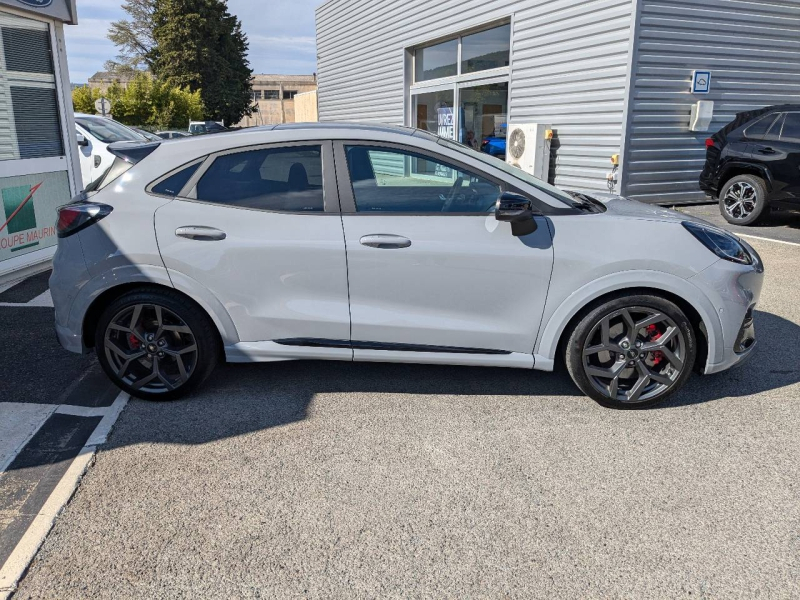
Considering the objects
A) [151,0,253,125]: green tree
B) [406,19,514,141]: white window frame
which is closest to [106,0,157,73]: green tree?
[151,0,253,125]: green tree

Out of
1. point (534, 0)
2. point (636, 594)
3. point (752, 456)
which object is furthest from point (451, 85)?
point (636, 594)

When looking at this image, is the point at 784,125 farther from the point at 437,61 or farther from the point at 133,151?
the point at 133,151

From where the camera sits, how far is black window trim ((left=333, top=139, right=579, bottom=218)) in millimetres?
3523

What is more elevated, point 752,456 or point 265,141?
point 265,141

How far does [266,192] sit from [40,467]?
1813 millimetres

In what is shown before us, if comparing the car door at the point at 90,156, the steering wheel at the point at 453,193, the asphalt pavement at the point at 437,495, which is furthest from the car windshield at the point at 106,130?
the steering wheel at the point at 453,193

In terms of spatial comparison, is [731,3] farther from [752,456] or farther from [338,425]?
[338,425]

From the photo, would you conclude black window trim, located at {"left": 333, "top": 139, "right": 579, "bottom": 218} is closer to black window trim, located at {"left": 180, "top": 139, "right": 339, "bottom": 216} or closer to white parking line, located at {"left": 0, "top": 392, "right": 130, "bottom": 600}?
black window trim, located at {"left": 180, "top": 139, "right": 339, "bottom": 216}

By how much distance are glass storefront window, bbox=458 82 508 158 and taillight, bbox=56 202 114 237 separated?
32.6ft

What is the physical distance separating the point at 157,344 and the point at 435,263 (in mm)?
1686

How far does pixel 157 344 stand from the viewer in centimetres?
370

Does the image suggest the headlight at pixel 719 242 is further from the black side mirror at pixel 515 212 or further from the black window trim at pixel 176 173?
the black window trim at pixel 176 173

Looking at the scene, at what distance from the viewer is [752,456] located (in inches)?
124

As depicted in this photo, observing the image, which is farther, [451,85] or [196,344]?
[451,85]
